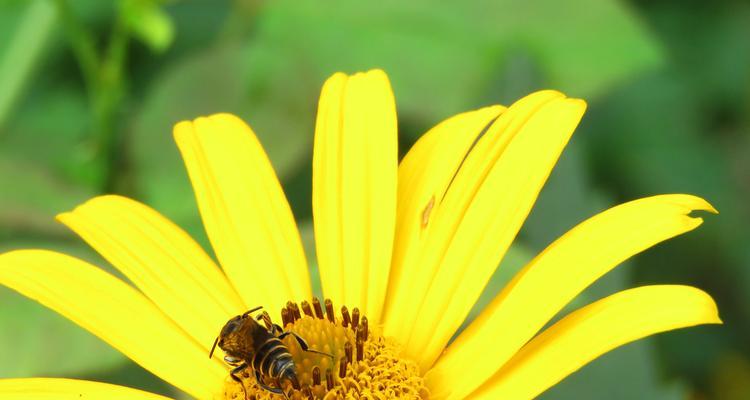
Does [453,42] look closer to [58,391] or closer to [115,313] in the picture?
[115,313]

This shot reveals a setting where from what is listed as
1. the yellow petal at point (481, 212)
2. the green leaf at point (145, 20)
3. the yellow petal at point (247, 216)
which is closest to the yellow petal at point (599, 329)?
the yellow petal at point (481, 212)

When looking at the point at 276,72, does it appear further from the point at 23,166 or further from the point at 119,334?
the point at 119,334

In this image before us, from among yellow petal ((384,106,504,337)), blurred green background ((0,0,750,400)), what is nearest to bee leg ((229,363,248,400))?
yellow petal ((384,106,504,337))

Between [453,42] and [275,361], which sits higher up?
[453,42]

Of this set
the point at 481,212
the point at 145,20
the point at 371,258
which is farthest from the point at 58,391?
the point at 145,20

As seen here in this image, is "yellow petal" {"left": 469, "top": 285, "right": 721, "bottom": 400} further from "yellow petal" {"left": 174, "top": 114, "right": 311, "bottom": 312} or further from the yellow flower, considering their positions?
"yellow petal" {"left": 174, "top": 114, "right": 311, "bottom": 312}

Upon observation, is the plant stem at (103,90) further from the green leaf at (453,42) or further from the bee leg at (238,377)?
the bee leg at (238,377)

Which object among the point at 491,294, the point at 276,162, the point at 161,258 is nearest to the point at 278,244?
the point at 161,258
